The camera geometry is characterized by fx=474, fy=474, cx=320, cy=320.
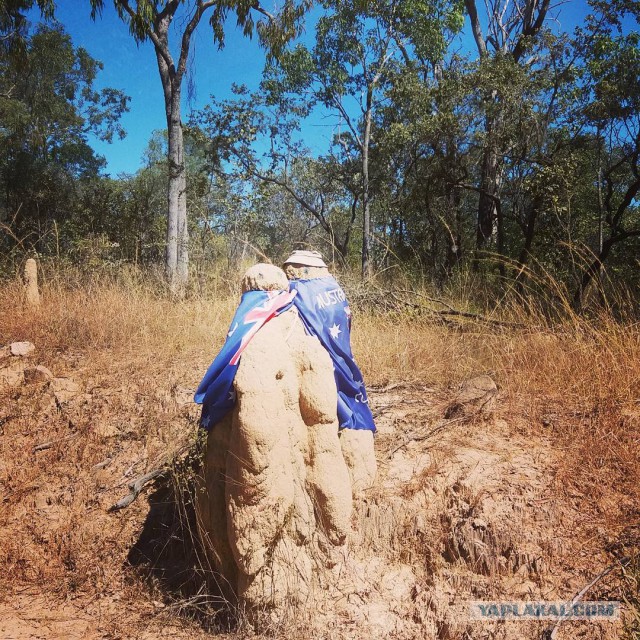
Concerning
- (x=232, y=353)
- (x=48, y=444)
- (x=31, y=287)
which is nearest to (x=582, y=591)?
(x=232, y=353)

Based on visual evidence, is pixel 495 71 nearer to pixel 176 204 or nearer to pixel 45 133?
pixel 176 204

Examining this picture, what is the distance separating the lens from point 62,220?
1025 centimetres

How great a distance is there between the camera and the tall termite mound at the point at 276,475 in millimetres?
2111

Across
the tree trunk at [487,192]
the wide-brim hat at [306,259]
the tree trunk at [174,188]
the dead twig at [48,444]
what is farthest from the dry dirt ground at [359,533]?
the tree trunk at [487,192]

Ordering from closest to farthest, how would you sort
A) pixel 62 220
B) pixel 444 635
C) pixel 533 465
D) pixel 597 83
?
pixel 444 635, pixel 533 465, pixel 597 83, pixel 62 220

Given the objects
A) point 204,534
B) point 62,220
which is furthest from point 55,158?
point 204,534

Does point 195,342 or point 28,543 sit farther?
point 195,342

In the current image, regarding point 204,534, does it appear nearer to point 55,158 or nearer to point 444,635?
point 444,635

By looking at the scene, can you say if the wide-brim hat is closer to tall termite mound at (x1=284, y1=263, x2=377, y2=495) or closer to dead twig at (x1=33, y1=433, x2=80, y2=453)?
tall termite mound at (x1=284, y1=263, x2=377, y2=495)

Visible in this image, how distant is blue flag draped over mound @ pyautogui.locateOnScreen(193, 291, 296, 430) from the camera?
2.19 meters

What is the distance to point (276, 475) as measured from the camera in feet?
7.06

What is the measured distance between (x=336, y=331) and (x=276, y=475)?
2.71 feet

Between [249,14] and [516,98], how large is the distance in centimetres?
498

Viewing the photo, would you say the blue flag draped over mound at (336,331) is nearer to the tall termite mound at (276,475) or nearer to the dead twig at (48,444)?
the tall termite mound at (276,475)
